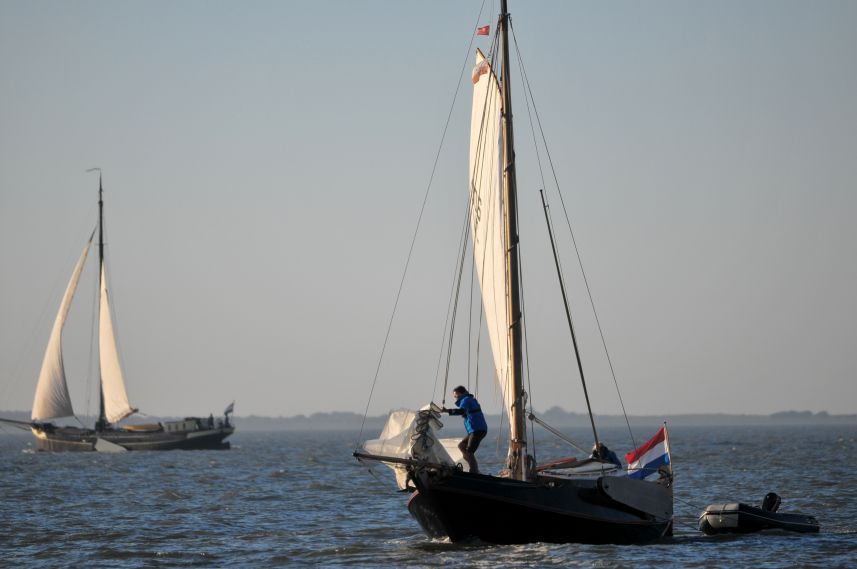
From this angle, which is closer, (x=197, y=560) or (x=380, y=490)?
(x=197, y=560)

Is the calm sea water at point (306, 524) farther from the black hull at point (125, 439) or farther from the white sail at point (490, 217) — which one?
the black hull at point (125, 439)

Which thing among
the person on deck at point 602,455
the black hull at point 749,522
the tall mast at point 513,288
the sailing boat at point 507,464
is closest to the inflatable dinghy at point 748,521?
the black hull at point 749,522

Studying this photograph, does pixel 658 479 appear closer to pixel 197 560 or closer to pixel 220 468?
pixel 197 560

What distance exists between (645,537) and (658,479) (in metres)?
1.80

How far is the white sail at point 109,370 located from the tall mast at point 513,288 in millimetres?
66880

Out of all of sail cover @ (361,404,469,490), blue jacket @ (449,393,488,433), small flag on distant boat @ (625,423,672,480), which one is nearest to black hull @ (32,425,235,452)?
small flag on distant boat @ (625,423,672,480)

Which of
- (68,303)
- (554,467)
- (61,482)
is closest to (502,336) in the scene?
(554,467)

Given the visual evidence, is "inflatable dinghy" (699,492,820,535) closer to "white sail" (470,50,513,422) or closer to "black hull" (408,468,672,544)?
"black hull" (408,468,672,544)

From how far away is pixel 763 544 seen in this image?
30250mm

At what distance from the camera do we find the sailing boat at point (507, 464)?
91.6ft

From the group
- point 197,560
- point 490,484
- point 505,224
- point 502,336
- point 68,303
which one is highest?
point 68,303

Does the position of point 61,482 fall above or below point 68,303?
below

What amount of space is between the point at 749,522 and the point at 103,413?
240 ft

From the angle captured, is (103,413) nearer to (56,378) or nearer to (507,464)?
(56,378)
